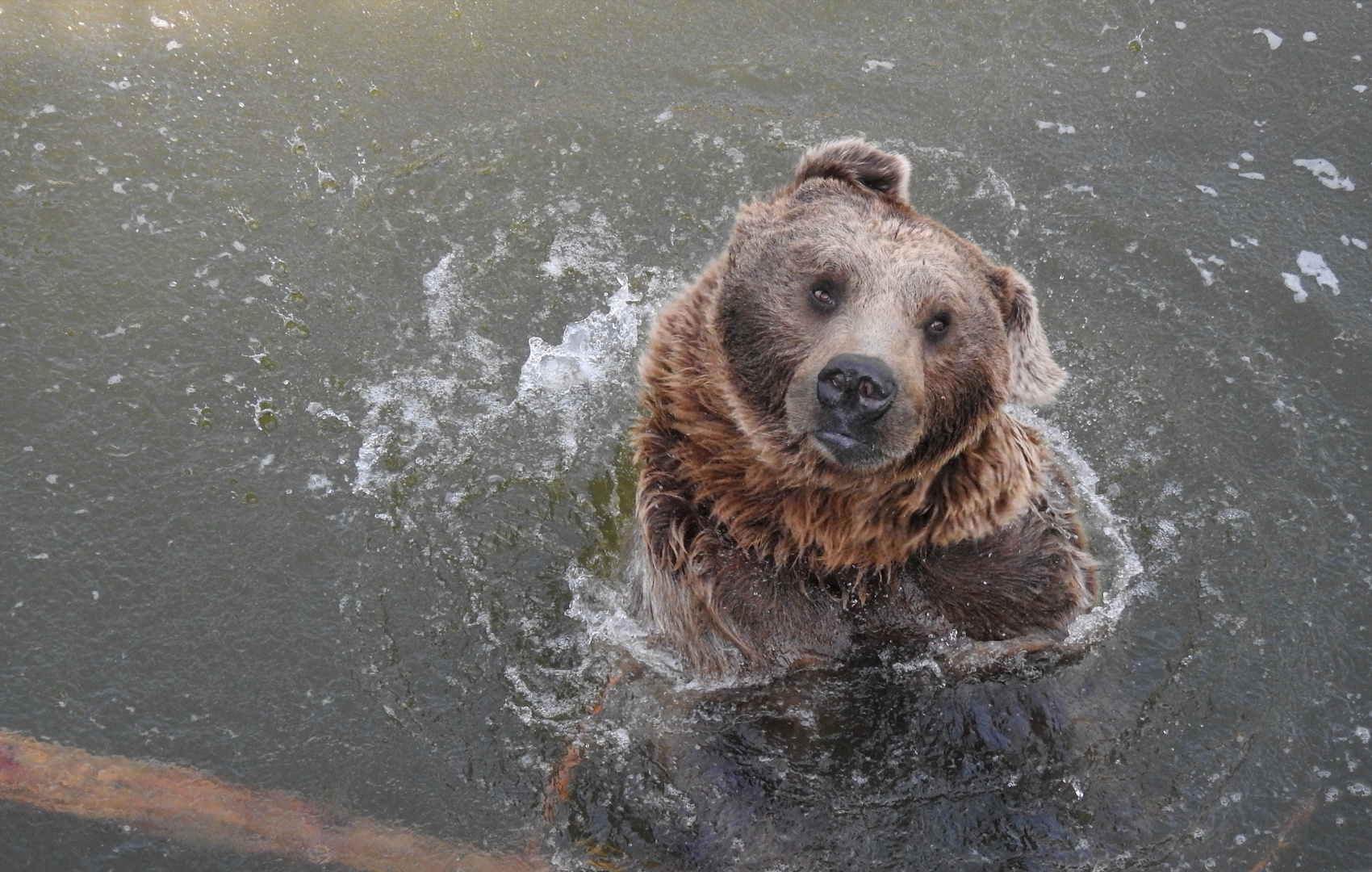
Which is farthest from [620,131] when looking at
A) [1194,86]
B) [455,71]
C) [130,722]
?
[130,722]

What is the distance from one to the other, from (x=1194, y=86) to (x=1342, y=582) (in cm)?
307

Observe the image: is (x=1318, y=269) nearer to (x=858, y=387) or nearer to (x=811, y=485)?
(x=811, y=485)

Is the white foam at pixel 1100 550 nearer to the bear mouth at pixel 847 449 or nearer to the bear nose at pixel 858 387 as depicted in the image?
the bear mouth at pixel 847 449

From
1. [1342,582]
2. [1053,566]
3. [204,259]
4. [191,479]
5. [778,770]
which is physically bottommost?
[1342,582]

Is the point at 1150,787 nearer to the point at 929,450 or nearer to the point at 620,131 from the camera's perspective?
the point at 929,450

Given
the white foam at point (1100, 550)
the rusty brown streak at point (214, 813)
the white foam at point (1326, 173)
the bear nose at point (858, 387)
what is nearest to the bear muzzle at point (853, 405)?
the bear nose at point (858, 387)

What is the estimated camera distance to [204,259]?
5.47 m

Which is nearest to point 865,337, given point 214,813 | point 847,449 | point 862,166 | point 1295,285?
point 847,449

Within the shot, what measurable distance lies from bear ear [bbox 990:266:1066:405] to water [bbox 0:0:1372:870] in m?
1.05

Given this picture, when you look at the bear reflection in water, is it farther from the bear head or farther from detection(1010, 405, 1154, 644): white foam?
detection(1010, 405, 1154, 644): white foam

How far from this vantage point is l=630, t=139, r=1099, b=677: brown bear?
12.1ft

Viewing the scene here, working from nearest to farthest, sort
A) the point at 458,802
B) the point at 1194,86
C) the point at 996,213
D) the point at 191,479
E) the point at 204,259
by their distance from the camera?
the point at 458,802, the point at 191,479, the point at 204,259, the point at 996,213, the point at 1194,86

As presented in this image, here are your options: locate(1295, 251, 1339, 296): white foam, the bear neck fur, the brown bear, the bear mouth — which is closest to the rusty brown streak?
the brown bear

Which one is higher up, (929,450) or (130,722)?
(929,450)
